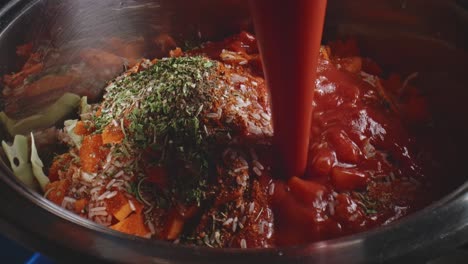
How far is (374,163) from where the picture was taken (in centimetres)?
145

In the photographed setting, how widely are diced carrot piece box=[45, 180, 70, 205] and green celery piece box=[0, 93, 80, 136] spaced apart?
255 mm

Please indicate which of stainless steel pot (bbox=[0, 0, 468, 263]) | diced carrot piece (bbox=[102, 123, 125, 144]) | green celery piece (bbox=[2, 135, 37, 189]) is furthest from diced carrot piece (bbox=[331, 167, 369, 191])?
green celery piece (bbox=[2, 135, 37, 189])

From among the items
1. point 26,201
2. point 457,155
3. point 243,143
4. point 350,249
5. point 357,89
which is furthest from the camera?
point 357,89

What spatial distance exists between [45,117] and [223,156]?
73 cm

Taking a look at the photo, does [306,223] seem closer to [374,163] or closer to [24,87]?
[374,163]

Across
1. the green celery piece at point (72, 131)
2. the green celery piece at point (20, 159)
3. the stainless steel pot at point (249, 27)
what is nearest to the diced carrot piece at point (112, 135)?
the green celery piece at point (72, 131)

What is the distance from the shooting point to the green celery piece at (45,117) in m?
1.62

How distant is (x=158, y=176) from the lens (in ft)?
4.67

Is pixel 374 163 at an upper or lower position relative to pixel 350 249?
lower

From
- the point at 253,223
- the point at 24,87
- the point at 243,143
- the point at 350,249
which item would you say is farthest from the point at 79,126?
the point at 350,249

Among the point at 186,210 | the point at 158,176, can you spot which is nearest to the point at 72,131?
the point at 158,176

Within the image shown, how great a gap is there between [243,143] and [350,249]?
584mm

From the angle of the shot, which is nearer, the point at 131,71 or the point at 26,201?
the point at 26,201

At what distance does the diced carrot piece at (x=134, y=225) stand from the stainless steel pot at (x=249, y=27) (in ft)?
1.03
